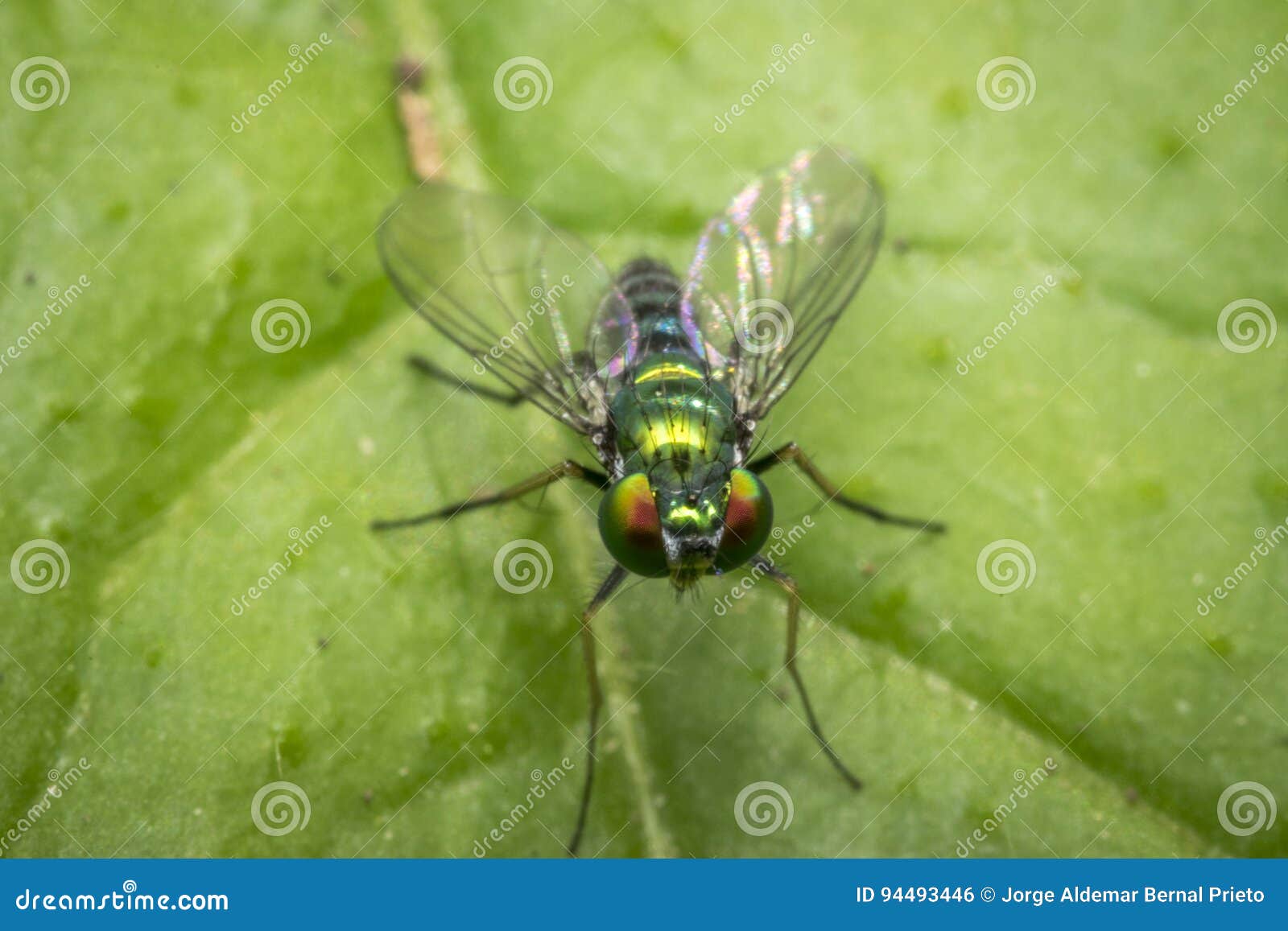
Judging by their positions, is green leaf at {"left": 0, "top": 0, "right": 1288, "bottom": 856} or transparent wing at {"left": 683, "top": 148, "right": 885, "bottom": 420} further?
transparent wing at {"left": 683, "top": 148, "right": 885, "bottom": 420}

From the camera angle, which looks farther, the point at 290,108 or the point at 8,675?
the point at 290,108

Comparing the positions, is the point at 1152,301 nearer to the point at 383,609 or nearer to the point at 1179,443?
the point at 1179,443

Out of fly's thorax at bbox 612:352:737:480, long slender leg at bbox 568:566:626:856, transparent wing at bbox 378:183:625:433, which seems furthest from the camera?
transparent wing at bbox 378:183:625:433

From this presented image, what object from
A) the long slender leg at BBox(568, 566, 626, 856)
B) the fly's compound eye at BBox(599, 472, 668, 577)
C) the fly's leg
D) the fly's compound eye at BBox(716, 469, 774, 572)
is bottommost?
the long slender leg at BBox(568, 566, 626, 856)

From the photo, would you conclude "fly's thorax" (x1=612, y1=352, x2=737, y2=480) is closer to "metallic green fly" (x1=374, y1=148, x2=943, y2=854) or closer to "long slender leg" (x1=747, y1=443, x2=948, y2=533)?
"metallic green fly" (x1=374, y1=148, x2=943, y2=854)

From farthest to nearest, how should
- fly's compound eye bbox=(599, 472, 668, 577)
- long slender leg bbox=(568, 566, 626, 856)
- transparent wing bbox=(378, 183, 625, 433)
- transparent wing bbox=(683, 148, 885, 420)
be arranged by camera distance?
transparent wing bbox=(683, 148, 885, 420), transparent wing bbox=(378, 183, 625, 433), long slender leg bbox=(568, 566, 626, 856), fly's compound eye bbox=(599, 472, 668, 577)

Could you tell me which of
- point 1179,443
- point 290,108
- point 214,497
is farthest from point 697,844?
point 290,108

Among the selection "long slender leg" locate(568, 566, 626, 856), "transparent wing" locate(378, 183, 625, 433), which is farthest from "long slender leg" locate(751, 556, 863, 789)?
"transparent wing" locate(378, 183, 625, 433)

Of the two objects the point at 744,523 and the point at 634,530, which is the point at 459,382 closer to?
the point at 634,530
